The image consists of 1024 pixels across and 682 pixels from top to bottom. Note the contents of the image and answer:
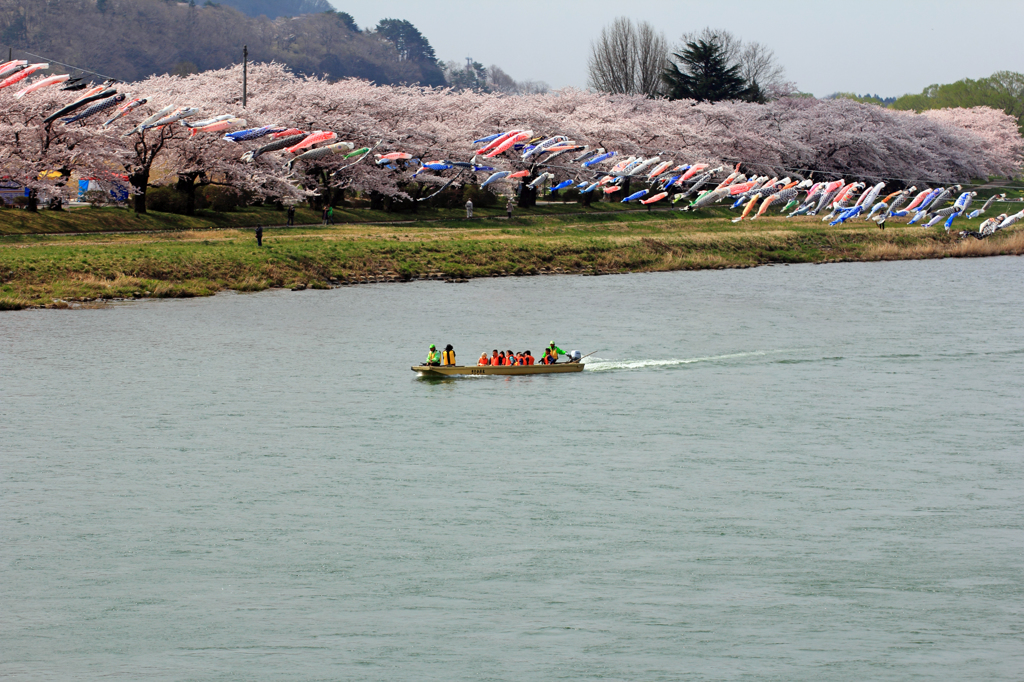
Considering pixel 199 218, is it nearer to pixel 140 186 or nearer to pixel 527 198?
pixel 140 186

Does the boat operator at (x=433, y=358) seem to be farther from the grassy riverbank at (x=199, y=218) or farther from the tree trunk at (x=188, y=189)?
the tree trunk at (x=188, y=189)

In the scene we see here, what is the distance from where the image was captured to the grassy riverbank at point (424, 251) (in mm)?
64188

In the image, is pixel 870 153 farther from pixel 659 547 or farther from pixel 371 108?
pixel 659 547

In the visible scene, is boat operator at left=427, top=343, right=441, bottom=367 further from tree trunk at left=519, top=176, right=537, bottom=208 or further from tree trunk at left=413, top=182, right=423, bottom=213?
tree trunk at left=519, top=176, right=537, bottom=208

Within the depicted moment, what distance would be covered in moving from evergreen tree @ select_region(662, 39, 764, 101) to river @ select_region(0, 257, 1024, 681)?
80501mm

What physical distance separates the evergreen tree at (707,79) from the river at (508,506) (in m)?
80.5

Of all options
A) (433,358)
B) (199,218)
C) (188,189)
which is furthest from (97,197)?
(433,358)

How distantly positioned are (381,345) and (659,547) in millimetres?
27299

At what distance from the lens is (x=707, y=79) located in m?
130

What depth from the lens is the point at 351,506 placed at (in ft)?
98.5

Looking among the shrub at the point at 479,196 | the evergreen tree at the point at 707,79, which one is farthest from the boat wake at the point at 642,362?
the evergreen tree at the point at 707,79

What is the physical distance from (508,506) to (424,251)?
49.2 meters

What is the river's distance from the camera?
2227 cm

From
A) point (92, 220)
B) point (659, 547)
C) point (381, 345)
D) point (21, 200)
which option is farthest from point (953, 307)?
point (21, 200)
